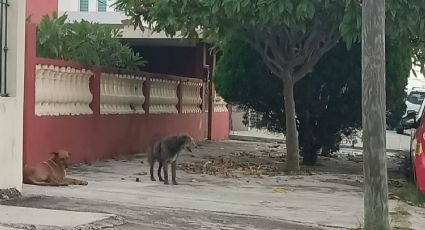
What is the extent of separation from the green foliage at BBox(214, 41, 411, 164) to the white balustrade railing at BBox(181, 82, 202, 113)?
3738 mm

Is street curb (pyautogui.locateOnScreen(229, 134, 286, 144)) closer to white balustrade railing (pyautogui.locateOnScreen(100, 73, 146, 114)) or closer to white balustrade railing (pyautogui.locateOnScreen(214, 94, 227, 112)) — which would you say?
white balustrade railing (pyautogui.locateOnScreen(214, 94, 227, 112))

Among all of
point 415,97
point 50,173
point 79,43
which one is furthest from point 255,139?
point 50,173

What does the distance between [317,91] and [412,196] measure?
5377 millimetres

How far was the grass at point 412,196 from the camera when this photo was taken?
1138 cm

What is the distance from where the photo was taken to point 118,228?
783 centimetres

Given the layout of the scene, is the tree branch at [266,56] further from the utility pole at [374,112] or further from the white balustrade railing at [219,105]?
the white balustrade railing at [219,105]

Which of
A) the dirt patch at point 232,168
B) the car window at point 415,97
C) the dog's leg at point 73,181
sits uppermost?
the car window at point 415,97

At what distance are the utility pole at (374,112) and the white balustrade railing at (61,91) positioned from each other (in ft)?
20.8

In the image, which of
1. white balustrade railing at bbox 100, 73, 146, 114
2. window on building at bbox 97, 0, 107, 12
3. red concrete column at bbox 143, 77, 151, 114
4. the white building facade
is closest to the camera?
white balustrade railing at bbox 100, 73, 146, 114

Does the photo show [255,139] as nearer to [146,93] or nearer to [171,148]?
[146,93]

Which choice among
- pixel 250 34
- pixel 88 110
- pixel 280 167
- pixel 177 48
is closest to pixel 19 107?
pixel 88 110

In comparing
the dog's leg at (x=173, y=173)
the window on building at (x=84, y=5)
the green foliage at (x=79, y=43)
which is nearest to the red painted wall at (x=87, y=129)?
the green foliage at (x=79, y=43)

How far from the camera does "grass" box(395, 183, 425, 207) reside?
37.4ft

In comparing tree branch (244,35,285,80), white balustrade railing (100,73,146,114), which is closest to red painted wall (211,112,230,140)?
white balustrade railing (100,73,146,114)
